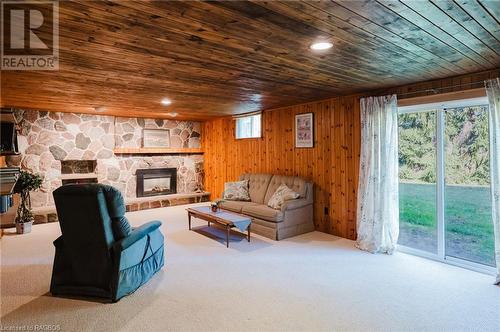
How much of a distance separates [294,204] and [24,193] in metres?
4.62

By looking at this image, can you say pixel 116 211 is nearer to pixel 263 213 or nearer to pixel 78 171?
pixel 263 213

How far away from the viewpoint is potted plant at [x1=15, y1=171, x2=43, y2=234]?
15.7 feet

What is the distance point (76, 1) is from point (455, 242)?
15.2 ft

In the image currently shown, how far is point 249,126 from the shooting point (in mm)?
6750

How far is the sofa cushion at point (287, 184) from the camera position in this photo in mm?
5098

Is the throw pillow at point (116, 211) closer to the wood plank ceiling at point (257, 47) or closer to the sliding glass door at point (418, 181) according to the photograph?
the wood plank ceiling at point (257, 47)

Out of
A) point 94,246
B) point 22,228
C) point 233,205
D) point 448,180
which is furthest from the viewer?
point 233,205

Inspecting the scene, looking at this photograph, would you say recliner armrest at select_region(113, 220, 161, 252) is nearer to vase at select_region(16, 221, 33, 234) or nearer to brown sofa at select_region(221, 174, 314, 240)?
brown sofa at select_region(221, 174, 314, 240)

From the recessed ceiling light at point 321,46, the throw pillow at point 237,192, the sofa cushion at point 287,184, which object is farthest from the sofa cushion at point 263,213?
the recessed ceiling light at point 321,46

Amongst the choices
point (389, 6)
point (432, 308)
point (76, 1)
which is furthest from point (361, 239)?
point (76, 1)

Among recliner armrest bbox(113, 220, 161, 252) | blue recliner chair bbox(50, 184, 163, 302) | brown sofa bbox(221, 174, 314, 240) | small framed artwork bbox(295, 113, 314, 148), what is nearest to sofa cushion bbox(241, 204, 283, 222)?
brown sofa bbox(221, 174, 314, 240)
